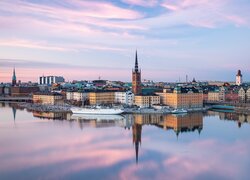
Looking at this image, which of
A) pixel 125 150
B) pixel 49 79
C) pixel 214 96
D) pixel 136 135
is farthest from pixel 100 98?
pixel 49 79

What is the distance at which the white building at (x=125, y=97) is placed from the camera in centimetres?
2169

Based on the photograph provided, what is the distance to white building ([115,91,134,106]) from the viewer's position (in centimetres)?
2169

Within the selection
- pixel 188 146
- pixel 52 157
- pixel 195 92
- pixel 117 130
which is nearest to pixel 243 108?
pixel 195 92

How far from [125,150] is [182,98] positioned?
11267 millimetres

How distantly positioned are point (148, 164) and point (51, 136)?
14.1ft

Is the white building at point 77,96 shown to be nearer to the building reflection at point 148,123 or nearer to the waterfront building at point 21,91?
the building reflection at point 148,123

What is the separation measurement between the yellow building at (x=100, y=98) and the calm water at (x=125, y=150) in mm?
7952

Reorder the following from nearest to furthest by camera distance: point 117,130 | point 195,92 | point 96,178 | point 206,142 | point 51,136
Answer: point 96,178, point 206,142, point 51,136, point 117,130, point 195,92

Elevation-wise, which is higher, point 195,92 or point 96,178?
point 195,92

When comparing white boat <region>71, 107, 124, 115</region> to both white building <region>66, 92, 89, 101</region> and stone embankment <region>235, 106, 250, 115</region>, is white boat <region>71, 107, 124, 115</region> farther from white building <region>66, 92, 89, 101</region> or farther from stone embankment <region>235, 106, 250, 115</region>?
stone embankment <region>235, 106, 250, 115</region>

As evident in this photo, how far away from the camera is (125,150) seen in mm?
9289

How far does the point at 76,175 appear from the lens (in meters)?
7.05

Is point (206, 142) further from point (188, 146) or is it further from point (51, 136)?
point (51, 136)

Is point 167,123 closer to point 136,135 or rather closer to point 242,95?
point 136,135
